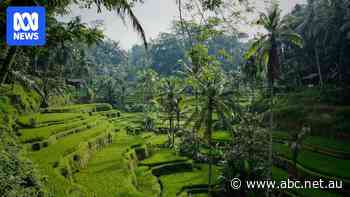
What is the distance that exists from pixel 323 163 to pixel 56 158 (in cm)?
1893

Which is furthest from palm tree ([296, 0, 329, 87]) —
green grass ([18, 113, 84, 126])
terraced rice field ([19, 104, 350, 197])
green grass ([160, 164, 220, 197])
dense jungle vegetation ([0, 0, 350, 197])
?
green grass ([18, 113, 84, 126])

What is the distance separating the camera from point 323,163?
21422mm

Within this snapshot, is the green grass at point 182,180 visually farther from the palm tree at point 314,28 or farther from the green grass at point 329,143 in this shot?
the palm tree at point 314,28

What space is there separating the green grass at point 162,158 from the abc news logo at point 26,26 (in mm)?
22533

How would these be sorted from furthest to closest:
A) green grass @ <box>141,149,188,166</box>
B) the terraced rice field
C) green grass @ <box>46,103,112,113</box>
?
green grass @ <box>46,103,112,113</box>
green grass @ <box>141,149,188,166</box>
the terraced rice field

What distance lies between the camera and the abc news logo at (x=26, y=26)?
447 cm

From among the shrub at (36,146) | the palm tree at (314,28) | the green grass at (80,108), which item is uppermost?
the palm tree at (314,28)

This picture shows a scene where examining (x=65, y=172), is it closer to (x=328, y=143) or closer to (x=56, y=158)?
(x=56, y=158)

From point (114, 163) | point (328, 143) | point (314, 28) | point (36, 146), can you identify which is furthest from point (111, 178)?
point (314, 28)

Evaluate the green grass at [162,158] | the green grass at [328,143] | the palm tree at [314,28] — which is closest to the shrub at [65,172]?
the green grass at [162,158]

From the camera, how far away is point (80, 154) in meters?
18.8

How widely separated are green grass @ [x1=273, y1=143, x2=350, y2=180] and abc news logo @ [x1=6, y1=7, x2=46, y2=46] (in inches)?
774

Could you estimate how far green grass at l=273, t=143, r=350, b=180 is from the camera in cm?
1915

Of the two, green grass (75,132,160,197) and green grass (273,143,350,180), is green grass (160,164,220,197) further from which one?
green grass (273,143,350,180)
